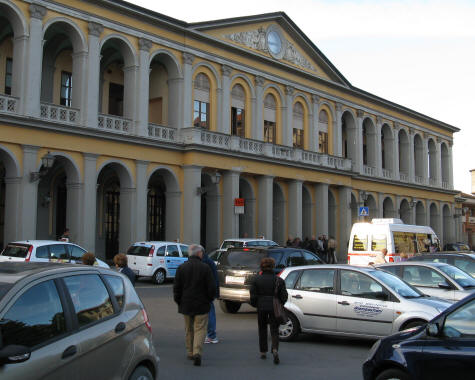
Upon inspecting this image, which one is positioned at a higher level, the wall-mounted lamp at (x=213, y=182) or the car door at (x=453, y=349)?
the wall-mounted lamp at (x=213, y=182)

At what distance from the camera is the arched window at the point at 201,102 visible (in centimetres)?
3127

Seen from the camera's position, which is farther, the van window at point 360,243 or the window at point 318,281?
the van window at point 360,243

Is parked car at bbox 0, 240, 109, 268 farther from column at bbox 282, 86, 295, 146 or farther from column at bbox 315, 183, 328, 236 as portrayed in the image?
column at bbox 315, 183, 328, 236

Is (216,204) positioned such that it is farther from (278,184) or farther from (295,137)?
(295,137)

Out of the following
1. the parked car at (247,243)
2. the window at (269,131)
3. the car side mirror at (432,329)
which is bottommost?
the car side mirror at (432,329)

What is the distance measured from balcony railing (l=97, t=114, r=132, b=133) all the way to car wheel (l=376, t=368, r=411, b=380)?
22265 mm

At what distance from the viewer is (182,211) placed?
29.5m

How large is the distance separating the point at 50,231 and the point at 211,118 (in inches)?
416

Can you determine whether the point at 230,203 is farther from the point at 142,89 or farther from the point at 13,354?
the point at 13,354

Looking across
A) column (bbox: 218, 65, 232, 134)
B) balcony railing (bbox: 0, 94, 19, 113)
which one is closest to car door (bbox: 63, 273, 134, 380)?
balcony railing (bbox: 0, 94, 19, 113)

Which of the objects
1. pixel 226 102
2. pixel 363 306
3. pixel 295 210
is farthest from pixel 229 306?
pixel 295 210

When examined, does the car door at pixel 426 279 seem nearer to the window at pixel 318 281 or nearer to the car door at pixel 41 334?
the window at pixel 318 281

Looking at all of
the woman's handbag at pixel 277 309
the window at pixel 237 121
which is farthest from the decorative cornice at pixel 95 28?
the woman's handbag at pixel 277 309

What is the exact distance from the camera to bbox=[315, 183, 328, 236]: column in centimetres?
3800
